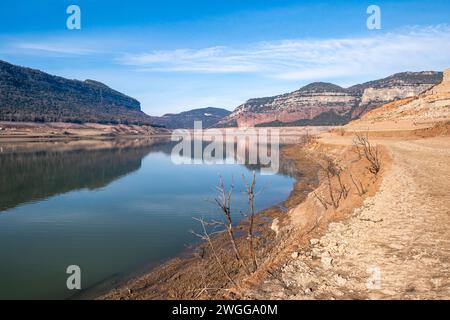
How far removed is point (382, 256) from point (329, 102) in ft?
512

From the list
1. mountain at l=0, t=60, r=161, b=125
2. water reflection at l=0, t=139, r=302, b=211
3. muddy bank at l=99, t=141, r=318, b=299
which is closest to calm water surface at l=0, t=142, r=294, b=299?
water reflection at l=0, t=139, r=302, b=211

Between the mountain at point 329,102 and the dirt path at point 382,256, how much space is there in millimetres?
119397

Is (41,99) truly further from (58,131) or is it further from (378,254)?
(378,254)

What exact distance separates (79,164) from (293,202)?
30.1 meters

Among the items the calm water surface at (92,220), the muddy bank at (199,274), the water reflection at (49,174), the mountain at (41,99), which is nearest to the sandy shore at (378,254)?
the muddy bank at (199,274)

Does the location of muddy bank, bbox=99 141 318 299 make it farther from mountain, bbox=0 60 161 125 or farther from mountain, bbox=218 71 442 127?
mountain, bbox=218 71 442 127

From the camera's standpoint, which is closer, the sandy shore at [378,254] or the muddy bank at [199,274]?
the sandy shore at [378,254]

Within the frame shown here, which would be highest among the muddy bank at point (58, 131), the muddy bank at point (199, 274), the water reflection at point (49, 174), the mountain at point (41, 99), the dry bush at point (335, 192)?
the mountain at point (41, 99)

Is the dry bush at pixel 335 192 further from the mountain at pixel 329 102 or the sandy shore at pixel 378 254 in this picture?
the mountain at pixel 329 102

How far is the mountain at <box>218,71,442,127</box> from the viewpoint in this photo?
126062 mm

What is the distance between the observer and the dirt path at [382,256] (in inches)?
203

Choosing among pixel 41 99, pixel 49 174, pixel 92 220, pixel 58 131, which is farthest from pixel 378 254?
pixel 41 99

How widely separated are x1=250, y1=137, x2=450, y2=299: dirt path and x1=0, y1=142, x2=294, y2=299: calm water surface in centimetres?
366

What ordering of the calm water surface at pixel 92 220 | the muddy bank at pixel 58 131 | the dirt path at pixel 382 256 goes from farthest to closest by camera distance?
the muddy bank at pixel 58 131 < the calm water surface at pixel 92 220 < the dirt path at pixel 382 256
